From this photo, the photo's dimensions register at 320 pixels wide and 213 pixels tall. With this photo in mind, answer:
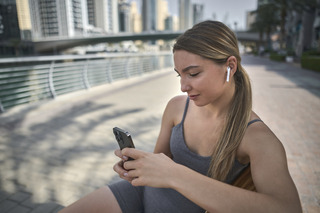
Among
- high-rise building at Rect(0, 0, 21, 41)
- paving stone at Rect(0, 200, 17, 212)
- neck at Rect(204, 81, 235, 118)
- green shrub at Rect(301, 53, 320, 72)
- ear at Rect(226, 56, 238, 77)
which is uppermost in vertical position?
high-rise building at Rect(0, 0, 21, 41)

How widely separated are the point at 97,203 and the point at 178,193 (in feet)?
1.52

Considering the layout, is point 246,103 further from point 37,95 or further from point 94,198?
point 37,95

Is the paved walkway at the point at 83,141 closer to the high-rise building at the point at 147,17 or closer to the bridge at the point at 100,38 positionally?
the bridge at the point at 100,38

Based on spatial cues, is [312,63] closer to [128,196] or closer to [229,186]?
[128,196]

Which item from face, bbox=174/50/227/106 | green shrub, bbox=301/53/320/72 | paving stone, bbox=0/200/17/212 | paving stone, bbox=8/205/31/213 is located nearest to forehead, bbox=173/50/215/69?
face, bbox=174/50/227/106

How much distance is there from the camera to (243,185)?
1180 mm

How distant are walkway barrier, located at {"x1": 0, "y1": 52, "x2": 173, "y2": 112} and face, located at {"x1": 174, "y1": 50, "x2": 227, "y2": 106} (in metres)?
5.70

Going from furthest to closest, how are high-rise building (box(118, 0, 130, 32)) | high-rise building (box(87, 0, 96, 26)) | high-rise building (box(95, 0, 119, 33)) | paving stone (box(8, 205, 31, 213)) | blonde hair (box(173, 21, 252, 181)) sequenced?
high-rise building (box(118, 0, 130, 32)) < high-rise building (box(87, 0, 96, 26)) < high-rise building (box(95, 0, 119, 33)) < paving stone (box(8, 205, 31, 213)) < blonde hair (box(173, 21, 252, 181))

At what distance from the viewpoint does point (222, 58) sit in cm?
118

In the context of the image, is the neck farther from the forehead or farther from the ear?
the forehead

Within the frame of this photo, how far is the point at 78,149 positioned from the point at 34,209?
1516 mm

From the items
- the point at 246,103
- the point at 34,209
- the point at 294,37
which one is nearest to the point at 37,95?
the point at 34,209

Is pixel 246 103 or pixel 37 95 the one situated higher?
pixel 246 103

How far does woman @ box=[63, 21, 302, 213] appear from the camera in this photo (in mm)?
926
